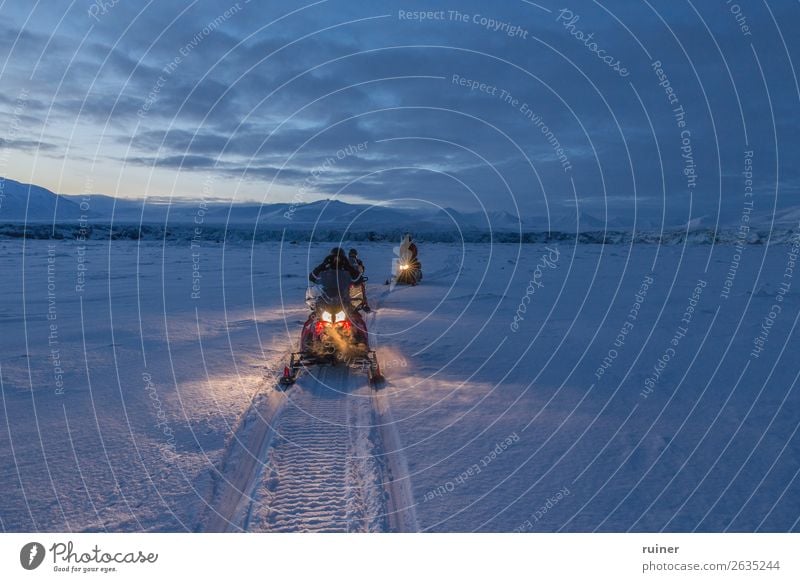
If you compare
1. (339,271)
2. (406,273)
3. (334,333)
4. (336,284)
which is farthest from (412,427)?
(406,273)

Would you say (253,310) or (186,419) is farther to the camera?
(253,310)

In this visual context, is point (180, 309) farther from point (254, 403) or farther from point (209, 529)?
point (209, 529)

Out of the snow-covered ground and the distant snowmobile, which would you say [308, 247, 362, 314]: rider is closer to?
the snow-covered ground

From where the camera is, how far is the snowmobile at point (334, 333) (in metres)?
8.77

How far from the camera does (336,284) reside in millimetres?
8969

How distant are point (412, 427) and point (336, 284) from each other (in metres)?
3.63

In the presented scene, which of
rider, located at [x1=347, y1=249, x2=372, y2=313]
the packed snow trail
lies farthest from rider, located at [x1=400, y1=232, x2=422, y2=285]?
the packed snow trail

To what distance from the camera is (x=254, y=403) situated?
688 centimetres

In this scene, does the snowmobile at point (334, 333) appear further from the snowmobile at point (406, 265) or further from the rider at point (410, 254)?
the rider at point (410, 254)

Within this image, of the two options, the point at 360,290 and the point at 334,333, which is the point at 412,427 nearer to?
the point at 334,333

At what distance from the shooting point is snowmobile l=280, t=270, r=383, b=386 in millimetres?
8766

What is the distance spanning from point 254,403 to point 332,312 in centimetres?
254

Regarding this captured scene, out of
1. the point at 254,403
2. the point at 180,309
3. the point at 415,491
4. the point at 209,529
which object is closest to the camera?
the point at 209,529
